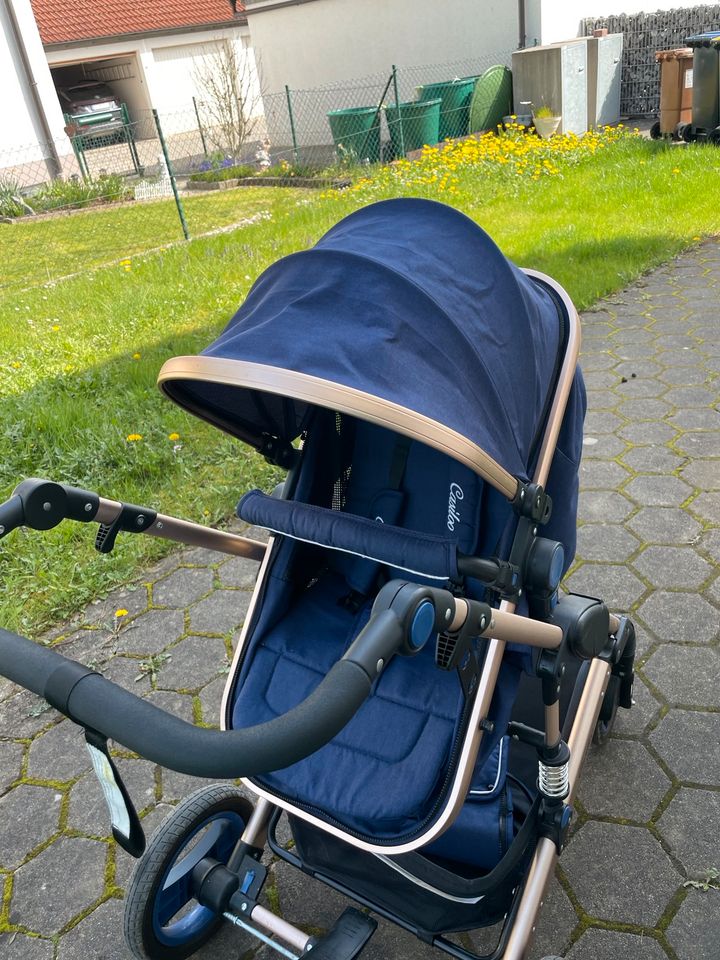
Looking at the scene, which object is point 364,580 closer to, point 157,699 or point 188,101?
point 157,699

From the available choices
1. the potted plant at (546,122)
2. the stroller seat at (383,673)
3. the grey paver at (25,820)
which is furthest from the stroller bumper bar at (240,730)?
the potted plant at (546,122)

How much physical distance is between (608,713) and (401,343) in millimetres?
1510

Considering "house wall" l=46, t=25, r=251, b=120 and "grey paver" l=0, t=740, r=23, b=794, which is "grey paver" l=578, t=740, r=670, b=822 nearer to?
"grey paver" l=0, t=740, r=23, b=794

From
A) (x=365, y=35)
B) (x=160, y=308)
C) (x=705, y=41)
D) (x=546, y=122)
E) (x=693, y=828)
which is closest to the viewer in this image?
(x=693, y=828)

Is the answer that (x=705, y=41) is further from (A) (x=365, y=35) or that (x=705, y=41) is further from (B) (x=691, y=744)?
(B) (x=691, y=744)

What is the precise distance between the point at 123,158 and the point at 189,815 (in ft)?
60.5

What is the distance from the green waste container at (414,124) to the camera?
13.4m

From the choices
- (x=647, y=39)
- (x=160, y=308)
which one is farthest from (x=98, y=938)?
(x=647, y=39)

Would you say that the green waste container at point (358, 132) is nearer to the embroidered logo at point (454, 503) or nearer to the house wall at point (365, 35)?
the house wall at point (365, 35)

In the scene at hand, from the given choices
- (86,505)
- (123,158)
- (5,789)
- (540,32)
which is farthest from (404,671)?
(123,158)

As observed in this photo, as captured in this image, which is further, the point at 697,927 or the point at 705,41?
the point at 705,41

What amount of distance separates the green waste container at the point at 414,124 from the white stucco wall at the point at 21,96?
7053 millimetres

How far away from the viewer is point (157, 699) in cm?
305

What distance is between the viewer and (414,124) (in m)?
13.6
